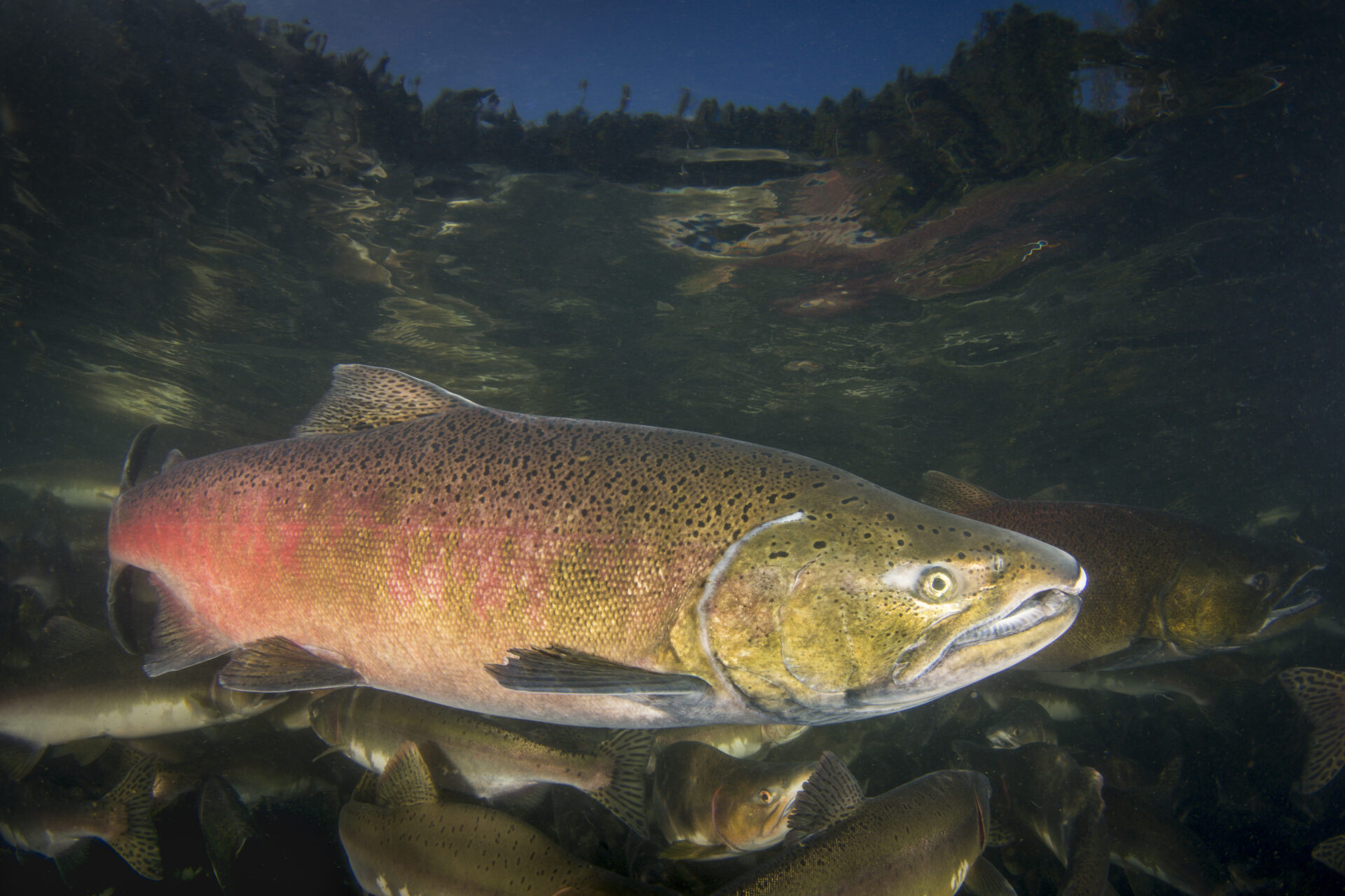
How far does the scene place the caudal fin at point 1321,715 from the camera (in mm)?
3996

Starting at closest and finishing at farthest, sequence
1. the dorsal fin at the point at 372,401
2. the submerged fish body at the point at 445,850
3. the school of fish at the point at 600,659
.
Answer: the school of fish at the point at 600,659 < the submerged fish body at the point at 445,850 < the dorsal fin at the point at 372,401

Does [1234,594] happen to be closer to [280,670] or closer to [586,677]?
[586,677]

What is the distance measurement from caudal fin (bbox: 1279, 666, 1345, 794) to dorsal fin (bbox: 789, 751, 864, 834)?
4516 mm

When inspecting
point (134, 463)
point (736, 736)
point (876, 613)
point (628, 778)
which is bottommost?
point (736, 736)

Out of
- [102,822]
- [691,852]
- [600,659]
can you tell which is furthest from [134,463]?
[691,852]

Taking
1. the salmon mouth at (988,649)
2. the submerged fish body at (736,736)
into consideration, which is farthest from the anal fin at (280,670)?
the salmon mouth at (988,649)

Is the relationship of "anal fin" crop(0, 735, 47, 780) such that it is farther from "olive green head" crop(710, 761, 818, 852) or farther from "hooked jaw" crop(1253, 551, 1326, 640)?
"hooked jaw" crop(1253, 551, 1326, 640)

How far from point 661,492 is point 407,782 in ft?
6.58

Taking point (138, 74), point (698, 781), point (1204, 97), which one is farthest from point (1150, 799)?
point (138, 74)

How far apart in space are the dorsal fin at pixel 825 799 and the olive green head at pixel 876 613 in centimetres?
73

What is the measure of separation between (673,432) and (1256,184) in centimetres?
1230

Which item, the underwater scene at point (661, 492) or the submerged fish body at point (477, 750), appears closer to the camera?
the underwater scene at point (661, 492)

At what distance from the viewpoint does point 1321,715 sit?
13.7 feet

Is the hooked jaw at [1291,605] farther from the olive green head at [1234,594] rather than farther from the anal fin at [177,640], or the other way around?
the anal fin at [177,640]
